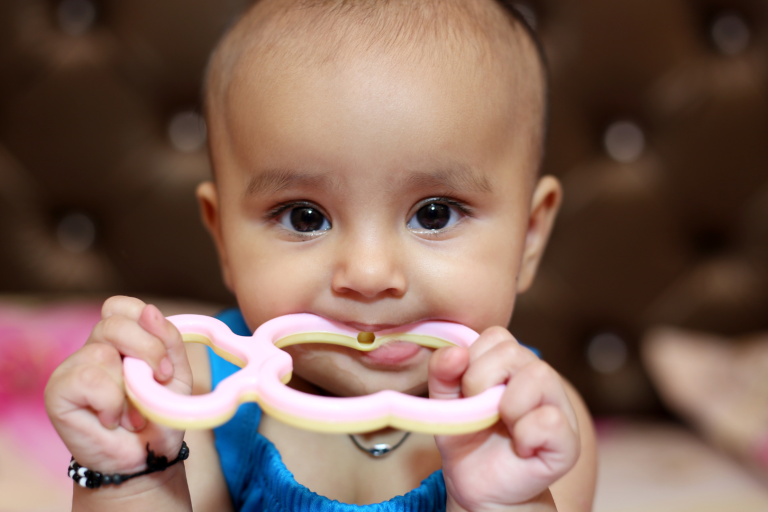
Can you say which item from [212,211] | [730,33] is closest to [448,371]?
[212,211]

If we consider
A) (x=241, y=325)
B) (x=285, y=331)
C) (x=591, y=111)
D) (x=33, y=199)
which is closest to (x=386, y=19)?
(x=285, y=331)

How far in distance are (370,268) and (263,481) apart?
0.33m

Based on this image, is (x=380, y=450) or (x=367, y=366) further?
(x=380, y=450)

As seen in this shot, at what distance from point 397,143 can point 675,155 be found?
92 centimetres

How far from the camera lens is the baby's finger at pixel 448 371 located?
1.90 feet

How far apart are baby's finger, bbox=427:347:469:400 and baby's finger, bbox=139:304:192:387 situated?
0.22 meters

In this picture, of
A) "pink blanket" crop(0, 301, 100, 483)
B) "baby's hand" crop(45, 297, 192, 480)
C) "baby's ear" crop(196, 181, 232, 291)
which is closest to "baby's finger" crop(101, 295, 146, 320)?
"baby's hand" crop(45, 297, 192, 480)

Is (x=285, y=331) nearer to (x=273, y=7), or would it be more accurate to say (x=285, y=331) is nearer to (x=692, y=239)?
(x=273, y=7)

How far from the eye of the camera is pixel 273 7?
2.55ft

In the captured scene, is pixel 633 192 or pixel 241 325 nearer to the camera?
pixel 241 325

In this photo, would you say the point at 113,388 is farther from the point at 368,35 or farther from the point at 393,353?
the point at 368,35

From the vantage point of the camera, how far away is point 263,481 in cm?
80

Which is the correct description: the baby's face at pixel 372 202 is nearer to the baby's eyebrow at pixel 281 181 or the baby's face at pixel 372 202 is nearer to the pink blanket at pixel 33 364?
the baby's eyebrow at pixel 281 181

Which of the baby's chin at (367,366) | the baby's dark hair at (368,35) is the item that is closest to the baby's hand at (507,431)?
the baby's chin at (367,366)
